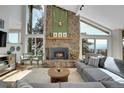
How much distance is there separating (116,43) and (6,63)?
5666 mm

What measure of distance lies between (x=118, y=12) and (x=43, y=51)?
15.1 feet

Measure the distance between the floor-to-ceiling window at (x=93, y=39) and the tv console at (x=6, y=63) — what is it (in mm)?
4138

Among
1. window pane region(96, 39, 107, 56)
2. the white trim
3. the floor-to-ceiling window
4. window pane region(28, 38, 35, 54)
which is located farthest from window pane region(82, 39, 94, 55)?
window pane region(28, 38, 35, 54)

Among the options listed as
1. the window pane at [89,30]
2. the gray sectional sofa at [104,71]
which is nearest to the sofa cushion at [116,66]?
the gray sectional sofa at [104,71]

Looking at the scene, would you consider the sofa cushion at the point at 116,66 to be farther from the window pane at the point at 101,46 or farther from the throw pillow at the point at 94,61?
the window pane at the point at 101,46

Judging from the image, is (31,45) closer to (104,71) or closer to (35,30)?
(35,30)

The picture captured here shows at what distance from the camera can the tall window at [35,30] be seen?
9.20 metres

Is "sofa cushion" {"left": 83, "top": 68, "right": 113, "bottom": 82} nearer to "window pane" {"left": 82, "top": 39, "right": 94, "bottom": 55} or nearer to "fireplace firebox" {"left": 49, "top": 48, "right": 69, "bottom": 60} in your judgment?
"fireplace firebox" {"left": 49, "top": 48, "right": 69, "bottom": 60}

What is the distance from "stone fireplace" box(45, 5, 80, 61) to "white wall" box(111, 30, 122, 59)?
6.35 feet

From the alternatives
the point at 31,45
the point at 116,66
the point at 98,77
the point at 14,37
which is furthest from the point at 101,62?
the point at 14,37

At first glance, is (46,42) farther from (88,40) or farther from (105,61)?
(105,61)

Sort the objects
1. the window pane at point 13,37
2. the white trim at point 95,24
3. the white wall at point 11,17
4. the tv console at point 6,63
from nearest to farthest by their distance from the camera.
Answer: the tv console at point 6,63 → the white wall at point 11,17 → the window pane at point 13,37 → the white trim at point 95,24

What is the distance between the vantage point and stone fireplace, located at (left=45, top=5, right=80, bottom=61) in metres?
8.75
